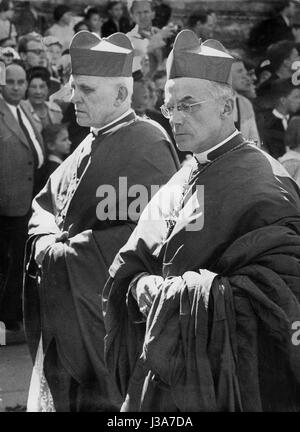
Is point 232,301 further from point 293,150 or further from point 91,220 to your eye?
point 293,150

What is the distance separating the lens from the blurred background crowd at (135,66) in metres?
6.02

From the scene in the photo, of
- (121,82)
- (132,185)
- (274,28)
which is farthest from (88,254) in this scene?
(274,28)

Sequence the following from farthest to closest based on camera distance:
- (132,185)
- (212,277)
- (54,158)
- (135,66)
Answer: (54,158) < (135,66) < (132,185) < (212,277)

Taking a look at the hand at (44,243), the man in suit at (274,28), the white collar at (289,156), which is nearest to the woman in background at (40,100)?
the hand at (44,243)

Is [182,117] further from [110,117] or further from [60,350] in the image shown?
[60,350]

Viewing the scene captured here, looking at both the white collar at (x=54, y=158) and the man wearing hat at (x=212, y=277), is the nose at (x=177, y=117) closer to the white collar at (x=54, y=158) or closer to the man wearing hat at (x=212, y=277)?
the man wearing hat at (x=212, y=277)

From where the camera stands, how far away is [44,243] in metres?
5.77

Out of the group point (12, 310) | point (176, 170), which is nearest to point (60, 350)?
point (12, 310)

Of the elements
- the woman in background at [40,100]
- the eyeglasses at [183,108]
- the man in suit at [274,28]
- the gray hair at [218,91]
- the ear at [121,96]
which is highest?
the gray hair at [218,91]

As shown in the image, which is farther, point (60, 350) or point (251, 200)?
point (60, 350)

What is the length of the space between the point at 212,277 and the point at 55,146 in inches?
64.7

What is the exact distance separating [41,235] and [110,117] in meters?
0.63

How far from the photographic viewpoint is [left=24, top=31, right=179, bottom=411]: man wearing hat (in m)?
5.66

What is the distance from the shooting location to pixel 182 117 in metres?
4.96
